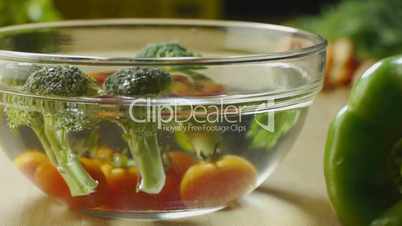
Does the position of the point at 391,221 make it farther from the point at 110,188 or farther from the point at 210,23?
the point at 210,23

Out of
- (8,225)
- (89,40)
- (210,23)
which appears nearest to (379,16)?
(210,23)

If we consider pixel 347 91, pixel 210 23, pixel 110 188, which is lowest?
pixel 347 91

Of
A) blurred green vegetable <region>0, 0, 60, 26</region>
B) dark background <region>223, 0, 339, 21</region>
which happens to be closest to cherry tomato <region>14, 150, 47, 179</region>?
blurred green vegetable <region>0, 0, 60, 26</region>

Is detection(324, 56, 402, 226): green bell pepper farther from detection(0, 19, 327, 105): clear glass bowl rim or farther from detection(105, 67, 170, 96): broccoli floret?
detection(105, 67, 170, 96): broccoli floret

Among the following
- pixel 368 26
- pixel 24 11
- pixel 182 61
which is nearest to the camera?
pixel 182 61

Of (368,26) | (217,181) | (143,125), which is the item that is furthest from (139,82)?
(368,26)

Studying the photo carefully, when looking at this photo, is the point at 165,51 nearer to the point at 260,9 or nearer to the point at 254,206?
the point at 254,206
